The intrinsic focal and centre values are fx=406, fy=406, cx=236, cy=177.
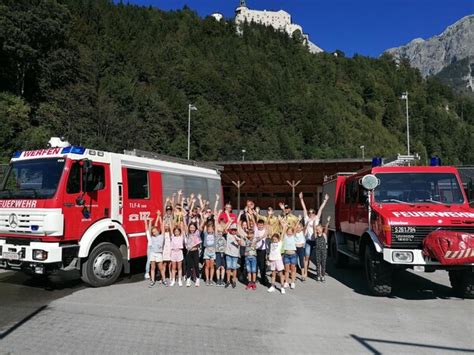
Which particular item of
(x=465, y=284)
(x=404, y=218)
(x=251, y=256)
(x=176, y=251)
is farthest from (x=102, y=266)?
(x=465, y=284)

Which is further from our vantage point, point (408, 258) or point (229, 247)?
point (229, 247)

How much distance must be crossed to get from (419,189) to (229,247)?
13.4ft

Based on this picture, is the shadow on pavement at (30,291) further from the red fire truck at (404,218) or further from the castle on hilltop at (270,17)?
the castle on hilltop at (270,17)

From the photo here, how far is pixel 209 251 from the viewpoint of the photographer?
8812 mm

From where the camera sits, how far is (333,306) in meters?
7.18

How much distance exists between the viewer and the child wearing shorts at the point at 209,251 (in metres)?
8.80

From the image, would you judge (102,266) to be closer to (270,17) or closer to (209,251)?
(209,251)

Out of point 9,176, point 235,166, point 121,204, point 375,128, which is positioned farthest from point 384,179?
point 375,128

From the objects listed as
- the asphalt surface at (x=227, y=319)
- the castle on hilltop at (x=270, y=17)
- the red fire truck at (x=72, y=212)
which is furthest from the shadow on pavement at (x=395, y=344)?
the castle on hilltop at (x=270, y=17)

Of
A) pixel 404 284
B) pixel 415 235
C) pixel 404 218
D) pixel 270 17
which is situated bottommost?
pixel 404 284

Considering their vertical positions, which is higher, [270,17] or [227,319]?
[270,17]

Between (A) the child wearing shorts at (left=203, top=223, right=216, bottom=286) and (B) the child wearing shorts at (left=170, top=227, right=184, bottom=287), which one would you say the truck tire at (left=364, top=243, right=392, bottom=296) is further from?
(B) the child wearing shorts at (left=170, top=227, right=184, bottom=287)

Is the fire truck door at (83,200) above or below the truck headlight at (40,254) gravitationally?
above

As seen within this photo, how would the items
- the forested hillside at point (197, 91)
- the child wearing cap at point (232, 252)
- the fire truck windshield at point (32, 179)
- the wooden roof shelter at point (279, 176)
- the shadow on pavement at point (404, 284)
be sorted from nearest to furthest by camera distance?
1. the fire truck windshield at point (32, 179)
2. the shadow on pavement at point (404, 284)
3. the child wearing cap at point (232, 252)
4. the wooden roof shelter at point (279, 176)
5. the forested hillside at point (197, 91)
